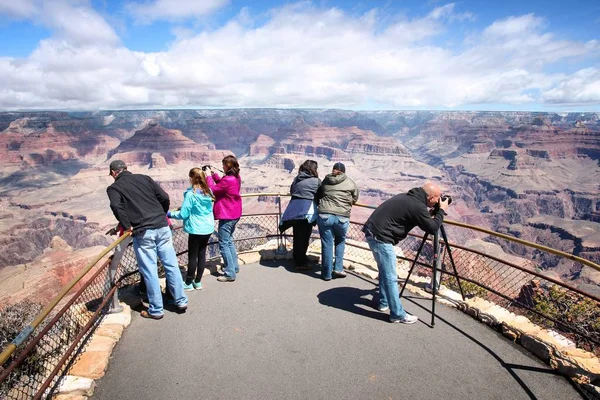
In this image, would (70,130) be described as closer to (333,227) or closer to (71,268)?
(71,268)

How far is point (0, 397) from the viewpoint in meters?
3.40

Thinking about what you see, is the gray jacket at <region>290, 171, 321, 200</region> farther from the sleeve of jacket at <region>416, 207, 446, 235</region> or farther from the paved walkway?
the sleeve of jacket at <region>416, 207, 446, 235</region>

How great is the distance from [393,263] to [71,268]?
2513cm

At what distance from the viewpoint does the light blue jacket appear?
452cm

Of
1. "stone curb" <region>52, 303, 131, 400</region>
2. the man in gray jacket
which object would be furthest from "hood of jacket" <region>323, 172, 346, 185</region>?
"stone curb" <region>52, 303, 131, 400</region>

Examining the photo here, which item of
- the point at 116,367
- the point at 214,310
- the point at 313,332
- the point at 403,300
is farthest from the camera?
the point at 403,300

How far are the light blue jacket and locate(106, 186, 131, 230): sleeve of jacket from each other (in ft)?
2.72

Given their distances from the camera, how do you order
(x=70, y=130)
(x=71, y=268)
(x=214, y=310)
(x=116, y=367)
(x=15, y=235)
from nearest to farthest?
(x=116, y=367) < (x=214, y=310) < (x=71, y=268) < (x=15, y=235) < (x=70, y=130)

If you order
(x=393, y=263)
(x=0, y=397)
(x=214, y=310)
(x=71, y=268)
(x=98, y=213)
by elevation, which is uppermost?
(x=393, y=263)

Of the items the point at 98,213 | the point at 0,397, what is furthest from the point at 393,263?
the point at 98,213

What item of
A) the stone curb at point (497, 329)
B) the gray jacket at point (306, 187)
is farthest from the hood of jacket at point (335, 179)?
the stone curb at point (497, 329)

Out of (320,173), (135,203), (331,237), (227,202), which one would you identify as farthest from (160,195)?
(320,173)

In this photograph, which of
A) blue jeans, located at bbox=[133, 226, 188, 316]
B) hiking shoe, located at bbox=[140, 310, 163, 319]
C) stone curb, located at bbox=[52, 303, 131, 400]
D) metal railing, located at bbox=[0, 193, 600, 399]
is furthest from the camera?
hiking shoe, located at bbox=[140, 310, 163, 319]

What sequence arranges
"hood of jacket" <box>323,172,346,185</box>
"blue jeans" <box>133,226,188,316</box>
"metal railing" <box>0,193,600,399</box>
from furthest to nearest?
"hood of jacket" <box>323,172,346,185</box> < "blue jeans" <box>133,226,188,316</box> < "metal railing" <box>0,193,600,399</box>
